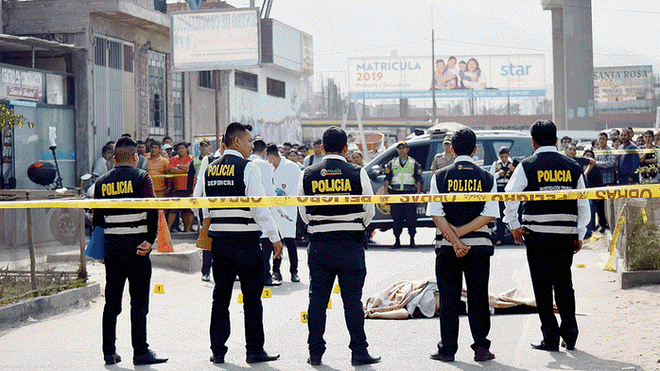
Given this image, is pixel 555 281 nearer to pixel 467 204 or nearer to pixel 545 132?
pixel 467 204

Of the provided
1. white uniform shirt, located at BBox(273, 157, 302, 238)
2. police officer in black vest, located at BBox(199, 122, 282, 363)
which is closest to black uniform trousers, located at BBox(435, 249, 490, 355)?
police officer in black vest, located at BBox(199, 122, 282, 363)

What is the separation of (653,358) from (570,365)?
0.62 metres

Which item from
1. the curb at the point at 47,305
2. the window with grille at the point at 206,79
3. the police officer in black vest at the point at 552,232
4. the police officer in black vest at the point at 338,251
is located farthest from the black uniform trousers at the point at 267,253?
the window with grille at the point at 206,79

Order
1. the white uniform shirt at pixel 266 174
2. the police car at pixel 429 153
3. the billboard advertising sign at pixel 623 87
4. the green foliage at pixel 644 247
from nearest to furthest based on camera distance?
the white uniform shirt at pixel 266 174, the green foliage at pixel 644 247, the police car at pixel 429 153, the billboard advertising sign at pixel 623 87

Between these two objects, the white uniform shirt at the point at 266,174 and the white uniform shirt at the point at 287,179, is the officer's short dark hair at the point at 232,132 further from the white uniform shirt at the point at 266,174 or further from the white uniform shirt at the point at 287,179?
the white uniform shirt at the point at 287,179

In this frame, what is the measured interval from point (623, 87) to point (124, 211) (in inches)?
3085

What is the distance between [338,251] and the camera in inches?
238

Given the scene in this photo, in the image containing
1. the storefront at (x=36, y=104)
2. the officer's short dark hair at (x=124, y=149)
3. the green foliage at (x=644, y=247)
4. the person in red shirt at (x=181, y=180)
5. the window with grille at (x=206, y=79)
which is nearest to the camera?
the officer's short dark hair at (x=124, y=149)

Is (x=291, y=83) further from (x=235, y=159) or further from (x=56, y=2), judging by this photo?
(x=235, y=159)

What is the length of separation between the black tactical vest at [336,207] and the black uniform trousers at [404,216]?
8022mm

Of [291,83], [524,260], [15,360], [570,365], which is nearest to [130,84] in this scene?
[524,260]

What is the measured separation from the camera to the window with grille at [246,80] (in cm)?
3328

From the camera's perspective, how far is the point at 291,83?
42.1 meters

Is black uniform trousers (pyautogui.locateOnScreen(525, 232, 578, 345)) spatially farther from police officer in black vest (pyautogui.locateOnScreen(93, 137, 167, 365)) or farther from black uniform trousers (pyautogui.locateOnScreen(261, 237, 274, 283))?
black uniform trousers (pyautogui.locateOnScreen(261, 237, 274, 283))
